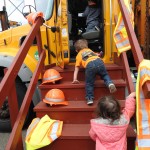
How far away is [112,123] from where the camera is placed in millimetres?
2793

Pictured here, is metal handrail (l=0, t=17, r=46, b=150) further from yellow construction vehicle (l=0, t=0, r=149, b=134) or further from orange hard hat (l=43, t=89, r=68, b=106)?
yellow construction vehicle (l=0, t=0, r=149, b=134)

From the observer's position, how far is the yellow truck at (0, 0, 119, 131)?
14.2ft

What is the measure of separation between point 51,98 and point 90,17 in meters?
2.11

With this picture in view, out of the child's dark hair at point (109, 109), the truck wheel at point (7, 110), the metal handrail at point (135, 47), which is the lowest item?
the truck wheel at point (7, 110)

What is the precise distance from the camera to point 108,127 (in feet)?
9.07

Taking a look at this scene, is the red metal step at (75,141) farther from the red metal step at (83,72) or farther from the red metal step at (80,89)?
the red metal step at (83,72)

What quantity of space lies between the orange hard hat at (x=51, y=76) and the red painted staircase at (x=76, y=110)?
9 cm

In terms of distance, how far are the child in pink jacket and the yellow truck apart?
1744mm

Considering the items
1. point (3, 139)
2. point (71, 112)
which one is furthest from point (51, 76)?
point (3, 139)

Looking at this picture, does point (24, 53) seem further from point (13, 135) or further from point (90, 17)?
point (90, 17)

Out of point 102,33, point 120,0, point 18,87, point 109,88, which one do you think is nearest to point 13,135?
point 109,88

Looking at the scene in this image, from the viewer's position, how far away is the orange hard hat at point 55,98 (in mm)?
3723

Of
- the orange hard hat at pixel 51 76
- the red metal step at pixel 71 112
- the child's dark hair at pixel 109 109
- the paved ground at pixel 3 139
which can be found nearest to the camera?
the child's dark hair at pixel 109 109

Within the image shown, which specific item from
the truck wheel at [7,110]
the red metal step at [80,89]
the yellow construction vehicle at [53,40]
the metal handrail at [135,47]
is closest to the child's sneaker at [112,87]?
the red metal step at [80,89]
